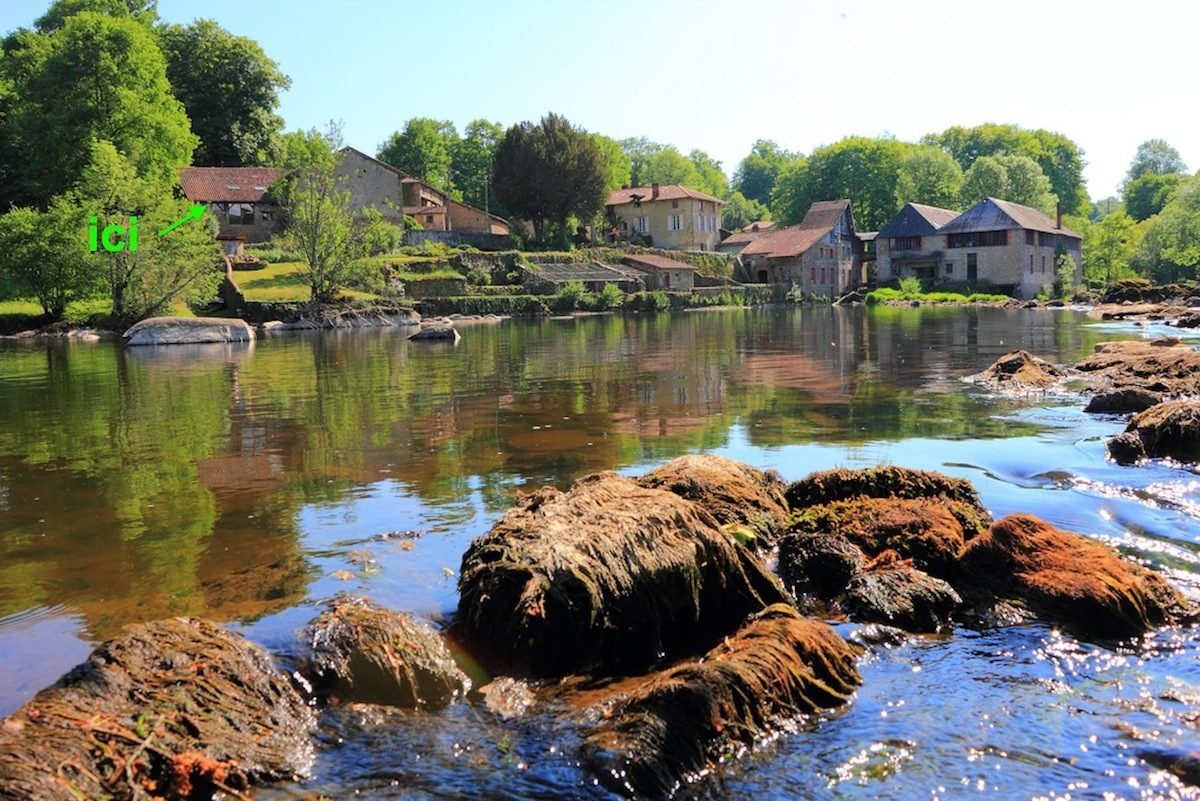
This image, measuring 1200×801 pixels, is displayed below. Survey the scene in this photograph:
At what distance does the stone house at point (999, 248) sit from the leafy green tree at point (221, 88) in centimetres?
6821

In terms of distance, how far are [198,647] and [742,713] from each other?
10.4ft

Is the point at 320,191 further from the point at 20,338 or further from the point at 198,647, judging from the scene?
the point at 198,647

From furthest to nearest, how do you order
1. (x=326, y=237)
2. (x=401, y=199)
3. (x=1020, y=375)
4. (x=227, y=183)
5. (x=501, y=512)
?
(x=401, y=199) < (x=227, y=183) < (x=326, y=237) < (x=1020, y=375) < (x=501, y=512)

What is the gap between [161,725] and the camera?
450 centimetres

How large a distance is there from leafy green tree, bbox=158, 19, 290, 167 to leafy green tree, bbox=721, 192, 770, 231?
78.6 m

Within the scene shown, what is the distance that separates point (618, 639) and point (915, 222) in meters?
95.5

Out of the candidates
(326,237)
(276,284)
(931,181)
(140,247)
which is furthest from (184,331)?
(931,181)

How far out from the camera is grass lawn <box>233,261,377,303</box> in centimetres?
5925

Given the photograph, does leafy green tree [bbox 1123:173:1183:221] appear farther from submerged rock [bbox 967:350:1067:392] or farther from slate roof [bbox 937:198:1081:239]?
submerged rock [bbox 967:350:1067:392]

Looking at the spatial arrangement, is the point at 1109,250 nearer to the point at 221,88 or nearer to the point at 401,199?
the point at 401,199

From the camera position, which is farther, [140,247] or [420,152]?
[420,152]

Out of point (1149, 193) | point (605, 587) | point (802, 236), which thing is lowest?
point (605, 587)

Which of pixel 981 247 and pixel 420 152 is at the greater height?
pixel 420 152

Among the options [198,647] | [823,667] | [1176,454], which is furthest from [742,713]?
[1176,454]
